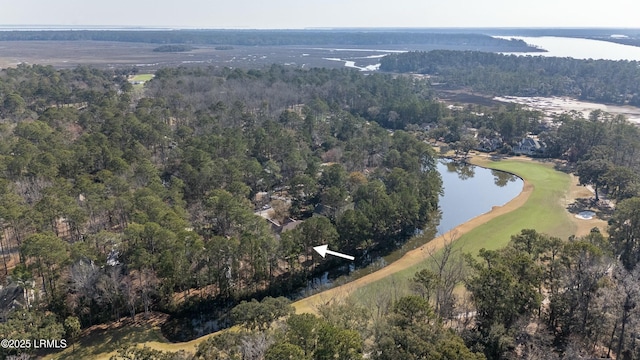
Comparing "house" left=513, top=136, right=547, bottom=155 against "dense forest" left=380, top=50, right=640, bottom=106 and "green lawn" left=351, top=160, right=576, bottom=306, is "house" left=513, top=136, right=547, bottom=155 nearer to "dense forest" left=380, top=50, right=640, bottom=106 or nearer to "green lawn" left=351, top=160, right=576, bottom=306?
"green lawn" left=351, top=160, right=576, bottom=306

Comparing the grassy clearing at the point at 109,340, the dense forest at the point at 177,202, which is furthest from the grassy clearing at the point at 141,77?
the grassy clearing at the point at 109,340

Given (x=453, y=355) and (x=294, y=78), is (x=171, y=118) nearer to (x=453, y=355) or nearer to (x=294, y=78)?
(x=294, y=78)

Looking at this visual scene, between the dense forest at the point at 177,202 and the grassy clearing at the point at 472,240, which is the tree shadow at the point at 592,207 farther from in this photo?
the dense forest at the point at 177,202

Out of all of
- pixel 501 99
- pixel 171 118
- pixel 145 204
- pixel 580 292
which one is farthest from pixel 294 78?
pixel 580 292

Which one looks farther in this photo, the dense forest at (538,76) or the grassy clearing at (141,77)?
the dense forest at (538,76)

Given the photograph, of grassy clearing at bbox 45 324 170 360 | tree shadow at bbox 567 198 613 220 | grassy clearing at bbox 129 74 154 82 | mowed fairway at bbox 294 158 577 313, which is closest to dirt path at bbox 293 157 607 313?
mowed fairway at bbox 294 158 577 313

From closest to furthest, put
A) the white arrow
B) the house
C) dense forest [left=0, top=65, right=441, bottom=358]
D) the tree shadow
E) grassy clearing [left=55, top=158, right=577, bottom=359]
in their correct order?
grassy clearing [left=55, top=158, right=577, bottom=359] → dense forest [left=0, top=65, right=441, bottom=358] → the white arrow → the tree shadow → the house

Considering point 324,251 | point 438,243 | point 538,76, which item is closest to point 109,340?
point 324,251

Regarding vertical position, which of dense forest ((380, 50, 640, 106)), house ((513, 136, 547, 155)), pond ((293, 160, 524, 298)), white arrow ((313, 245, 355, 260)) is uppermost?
dense forest ((380, 50, 640, 106))
